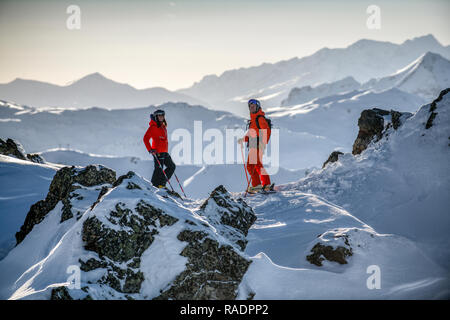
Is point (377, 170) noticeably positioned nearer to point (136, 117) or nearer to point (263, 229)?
point (263, 229)

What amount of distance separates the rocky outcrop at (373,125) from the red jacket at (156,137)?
19.8 feet

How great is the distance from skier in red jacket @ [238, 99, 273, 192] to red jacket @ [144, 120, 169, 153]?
2175 mm

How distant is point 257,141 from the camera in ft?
29.4

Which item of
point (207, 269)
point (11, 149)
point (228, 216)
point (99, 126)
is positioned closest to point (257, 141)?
point (228, 216)

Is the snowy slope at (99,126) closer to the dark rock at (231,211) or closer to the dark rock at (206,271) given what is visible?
the dark rock at (231,211)

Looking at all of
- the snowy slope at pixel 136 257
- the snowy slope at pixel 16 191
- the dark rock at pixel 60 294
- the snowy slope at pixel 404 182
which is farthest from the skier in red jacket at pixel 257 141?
the dark rock at pixel 60 294

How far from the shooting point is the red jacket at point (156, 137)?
28.4ft

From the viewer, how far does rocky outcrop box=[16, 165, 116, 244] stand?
5949mm

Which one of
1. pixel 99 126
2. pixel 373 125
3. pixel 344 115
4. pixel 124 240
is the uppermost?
pixel 344 115

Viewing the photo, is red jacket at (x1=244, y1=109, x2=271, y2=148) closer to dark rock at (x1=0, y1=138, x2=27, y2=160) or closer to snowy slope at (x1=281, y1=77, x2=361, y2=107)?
dark rock at (x1=0, y1=138, x2=27, y2=160)

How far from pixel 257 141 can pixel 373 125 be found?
3917 millimetres

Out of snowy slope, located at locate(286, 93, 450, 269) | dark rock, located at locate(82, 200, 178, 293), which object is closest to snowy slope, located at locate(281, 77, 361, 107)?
snowy slope, located at locate(286, 93, 450, 269)

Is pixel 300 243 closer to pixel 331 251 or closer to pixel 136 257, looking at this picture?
pixel 331 251
